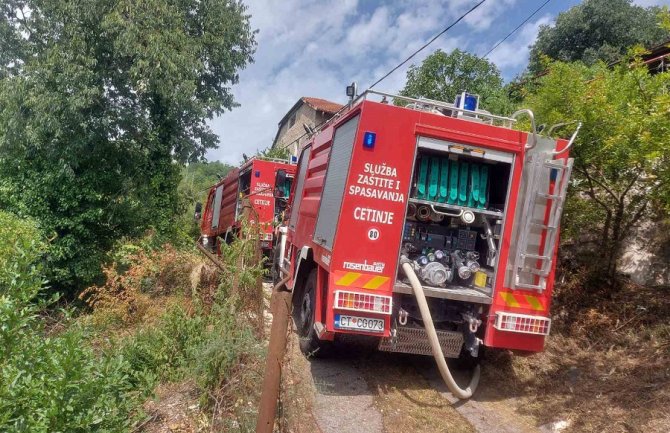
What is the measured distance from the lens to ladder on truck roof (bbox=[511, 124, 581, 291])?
15.5 feet

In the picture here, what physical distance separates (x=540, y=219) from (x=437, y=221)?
3.33 feet

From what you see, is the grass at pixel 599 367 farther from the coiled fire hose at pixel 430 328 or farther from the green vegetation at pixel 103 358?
the green vegetation at pixel 103 358

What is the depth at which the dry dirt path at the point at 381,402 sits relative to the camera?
411cm

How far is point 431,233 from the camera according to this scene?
17.5 feet

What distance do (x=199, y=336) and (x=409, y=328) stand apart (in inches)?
79.0

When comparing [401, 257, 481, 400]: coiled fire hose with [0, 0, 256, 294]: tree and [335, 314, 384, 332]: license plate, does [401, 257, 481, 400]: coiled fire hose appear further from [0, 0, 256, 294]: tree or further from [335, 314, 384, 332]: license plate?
Answer: [0, 0, 256, 294]: tree

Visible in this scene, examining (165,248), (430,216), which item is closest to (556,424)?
(430,216)

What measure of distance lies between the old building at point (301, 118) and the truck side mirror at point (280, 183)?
686 inches

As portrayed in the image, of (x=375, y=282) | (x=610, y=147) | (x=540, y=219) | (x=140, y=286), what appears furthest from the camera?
(x=140, y=286)

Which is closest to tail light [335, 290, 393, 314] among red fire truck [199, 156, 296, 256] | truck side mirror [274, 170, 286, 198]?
red fire truck [199, 156, 296, 256]

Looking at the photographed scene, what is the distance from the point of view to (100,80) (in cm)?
995

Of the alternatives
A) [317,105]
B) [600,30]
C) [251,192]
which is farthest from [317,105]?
[251,192]

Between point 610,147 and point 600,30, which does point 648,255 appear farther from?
point 600,30

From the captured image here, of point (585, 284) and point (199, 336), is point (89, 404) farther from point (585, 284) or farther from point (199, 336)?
point (585, 284)
